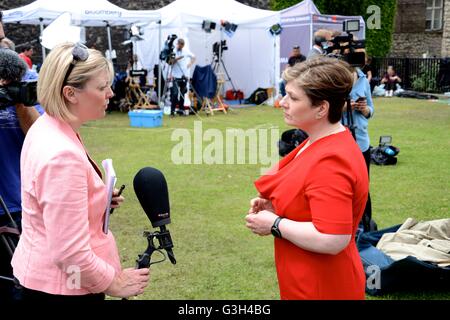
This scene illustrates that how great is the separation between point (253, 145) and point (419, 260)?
7304 mm

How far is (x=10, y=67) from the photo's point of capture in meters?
2.64

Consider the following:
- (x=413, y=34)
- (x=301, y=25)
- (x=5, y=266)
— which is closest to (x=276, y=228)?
(x=5, y=266)

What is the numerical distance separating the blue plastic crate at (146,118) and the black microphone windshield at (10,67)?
1065 centimetres

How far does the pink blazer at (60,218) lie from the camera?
1.83 m

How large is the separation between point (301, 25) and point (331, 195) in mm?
17497

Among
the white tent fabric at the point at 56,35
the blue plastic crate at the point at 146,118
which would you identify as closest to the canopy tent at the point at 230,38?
the blue plastic crate at the point at 146,118

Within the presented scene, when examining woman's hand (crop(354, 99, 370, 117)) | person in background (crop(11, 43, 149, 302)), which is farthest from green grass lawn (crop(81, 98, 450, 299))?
person in background (crop(11, 43, 149, 302))

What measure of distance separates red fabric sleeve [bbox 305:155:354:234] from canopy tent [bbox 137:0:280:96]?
14.3 meters

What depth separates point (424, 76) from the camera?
23.4 meters

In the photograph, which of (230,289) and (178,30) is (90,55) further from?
(178,30)

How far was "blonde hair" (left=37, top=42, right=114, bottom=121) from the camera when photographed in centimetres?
196

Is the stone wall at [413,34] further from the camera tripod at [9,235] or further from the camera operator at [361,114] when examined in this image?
the camera tripod at [9,235]

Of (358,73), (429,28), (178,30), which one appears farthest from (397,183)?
(429,28)

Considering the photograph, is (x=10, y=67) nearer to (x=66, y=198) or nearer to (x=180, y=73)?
(x=66, y=198)
